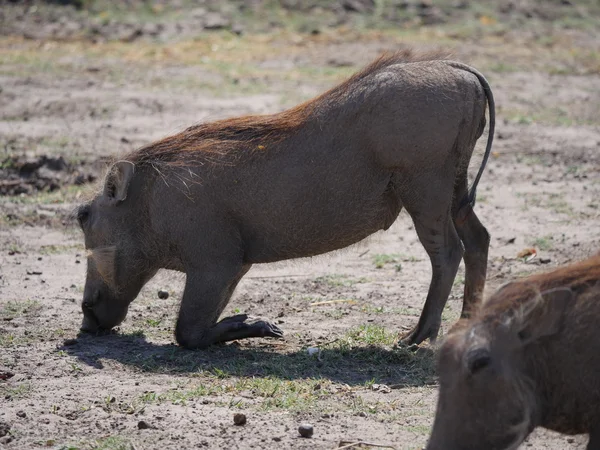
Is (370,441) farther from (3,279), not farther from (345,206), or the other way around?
(3,279)

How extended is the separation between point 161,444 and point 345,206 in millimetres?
1772

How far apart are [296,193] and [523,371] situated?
85.7 inches

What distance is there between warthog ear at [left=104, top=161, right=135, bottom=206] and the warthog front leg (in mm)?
610

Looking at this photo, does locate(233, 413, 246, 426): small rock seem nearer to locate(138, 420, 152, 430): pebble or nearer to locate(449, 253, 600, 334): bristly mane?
locate(138, 420, 152, 430): pebble

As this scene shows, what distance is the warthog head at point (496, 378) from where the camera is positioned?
3.34m

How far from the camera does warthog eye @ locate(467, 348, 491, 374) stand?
3.33 meters

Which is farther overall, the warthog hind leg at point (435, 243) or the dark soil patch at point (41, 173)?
the dark soil patch at point (41, 173)

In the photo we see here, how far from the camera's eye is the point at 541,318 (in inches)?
134

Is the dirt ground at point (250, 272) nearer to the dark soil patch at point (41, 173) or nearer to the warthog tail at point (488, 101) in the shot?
the dark soil patch at point (41, 173)

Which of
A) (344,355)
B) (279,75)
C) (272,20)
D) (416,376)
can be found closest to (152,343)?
(344,355)

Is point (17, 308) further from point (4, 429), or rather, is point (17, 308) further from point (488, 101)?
point (488, 101)

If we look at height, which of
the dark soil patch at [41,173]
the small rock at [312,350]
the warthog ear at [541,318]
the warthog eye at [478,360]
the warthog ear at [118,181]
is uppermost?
the warthog ear at [541,318]

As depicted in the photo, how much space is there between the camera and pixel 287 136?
539cm

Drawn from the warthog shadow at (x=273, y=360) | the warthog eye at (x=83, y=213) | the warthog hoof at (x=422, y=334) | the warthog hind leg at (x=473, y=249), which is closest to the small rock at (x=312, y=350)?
the warthog shadow at (x=273, y=360)
